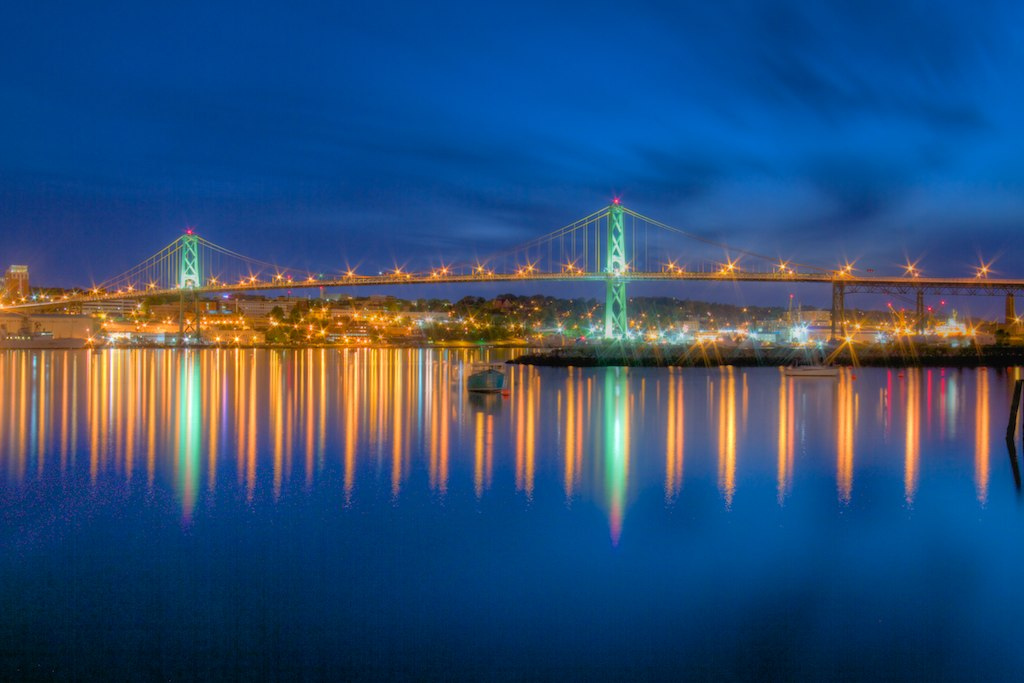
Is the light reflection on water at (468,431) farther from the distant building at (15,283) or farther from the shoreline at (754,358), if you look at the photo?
the distant building at (15,283)

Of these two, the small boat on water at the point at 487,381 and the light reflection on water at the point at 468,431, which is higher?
the small boat on water at the point at 487,381

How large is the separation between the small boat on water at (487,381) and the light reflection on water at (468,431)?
0.40 meters

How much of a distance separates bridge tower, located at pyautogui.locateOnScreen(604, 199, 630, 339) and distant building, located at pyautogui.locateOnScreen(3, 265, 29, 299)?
43440mm

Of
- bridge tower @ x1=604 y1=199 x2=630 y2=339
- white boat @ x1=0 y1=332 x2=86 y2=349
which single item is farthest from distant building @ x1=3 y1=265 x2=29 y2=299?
bridge tower @ x1=604 y1=199 x2=630 y2=339

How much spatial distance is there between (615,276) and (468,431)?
99.4 feet

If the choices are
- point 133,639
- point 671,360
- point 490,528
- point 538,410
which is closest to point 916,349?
point 671,360

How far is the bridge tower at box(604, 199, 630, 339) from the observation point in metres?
40.7

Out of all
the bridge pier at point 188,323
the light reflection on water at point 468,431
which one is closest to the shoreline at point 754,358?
the light reflection on water at point 468,431

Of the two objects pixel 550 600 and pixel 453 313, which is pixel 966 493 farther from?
pixel 453 313

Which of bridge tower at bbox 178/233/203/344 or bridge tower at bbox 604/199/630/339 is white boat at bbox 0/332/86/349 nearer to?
bridge tower at bbox 178/233/203/344

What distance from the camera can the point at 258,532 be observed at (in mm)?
6789

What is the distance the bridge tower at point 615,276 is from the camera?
4072cm

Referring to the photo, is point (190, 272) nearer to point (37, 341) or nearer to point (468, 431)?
point (37, 341)

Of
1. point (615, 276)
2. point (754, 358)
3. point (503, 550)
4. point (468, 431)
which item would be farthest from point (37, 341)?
point (503, 550)
